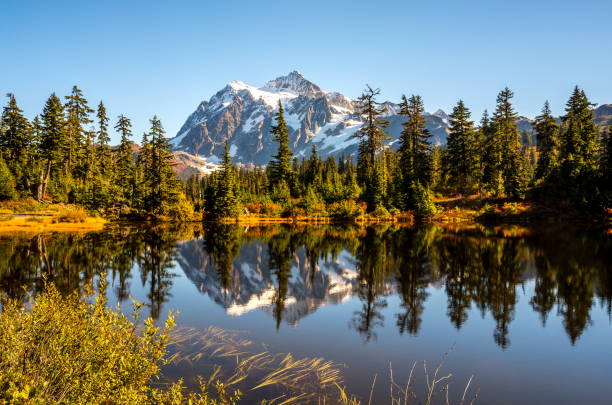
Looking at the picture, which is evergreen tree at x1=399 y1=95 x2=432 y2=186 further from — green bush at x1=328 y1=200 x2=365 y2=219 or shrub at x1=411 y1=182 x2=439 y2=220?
green bush at x1=328 y1=200 x2=365 y2=219

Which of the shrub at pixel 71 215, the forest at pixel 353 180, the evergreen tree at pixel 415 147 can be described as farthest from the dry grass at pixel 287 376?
the evergreen tree at pixel 415 147

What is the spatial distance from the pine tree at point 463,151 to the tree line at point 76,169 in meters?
48.2

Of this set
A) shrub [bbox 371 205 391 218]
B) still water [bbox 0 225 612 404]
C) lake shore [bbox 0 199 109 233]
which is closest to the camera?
still water [bbox 0 225 612 404]

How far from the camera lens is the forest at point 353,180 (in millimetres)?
58156

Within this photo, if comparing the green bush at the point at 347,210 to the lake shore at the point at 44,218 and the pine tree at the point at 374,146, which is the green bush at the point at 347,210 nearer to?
the pine tree at the point at 374,146

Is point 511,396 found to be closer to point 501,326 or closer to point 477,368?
point 477,368

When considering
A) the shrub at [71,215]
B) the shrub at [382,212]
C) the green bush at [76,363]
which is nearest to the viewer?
the green bush at [76,363]

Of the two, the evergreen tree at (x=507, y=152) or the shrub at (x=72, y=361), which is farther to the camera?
the evergreen tree at (x=507, y=152)

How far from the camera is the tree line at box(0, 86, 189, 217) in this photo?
185 ft

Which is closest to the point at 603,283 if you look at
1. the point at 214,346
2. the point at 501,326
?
the point at 501,326

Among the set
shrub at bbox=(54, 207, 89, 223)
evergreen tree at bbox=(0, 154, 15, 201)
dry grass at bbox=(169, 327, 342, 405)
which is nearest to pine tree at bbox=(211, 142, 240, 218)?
shrub at bbox=(54, 207, 89, 223)

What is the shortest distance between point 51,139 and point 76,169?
35.0ft

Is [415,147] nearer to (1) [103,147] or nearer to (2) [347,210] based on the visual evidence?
(2) [347,210]

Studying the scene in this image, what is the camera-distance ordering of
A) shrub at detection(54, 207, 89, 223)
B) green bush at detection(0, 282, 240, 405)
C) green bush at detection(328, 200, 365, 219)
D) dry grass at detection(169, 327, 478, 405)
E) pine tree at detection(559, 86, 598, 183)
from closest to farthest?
green bush at detection(0, 282, 240, 405), dry grass at detection(169, 327, 478, 405), shrub at detection(54, 207, 89, 223), pine tree at detection(559, 86, 598, 183), green bush at detection(328, 200, 365, 219)
